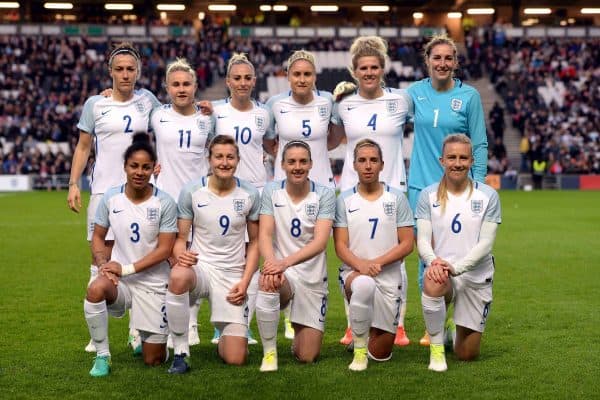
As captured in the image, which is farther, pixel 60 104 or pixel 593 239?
pixel 60 104

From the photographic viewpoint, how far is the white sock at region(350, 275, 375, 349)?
248 inches

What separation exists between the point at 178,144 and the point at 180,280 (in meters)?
1.48

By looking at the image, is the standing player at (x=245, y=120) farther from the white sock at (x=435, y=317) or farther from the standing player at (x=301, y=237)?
the white sock at (x=435, y=317)

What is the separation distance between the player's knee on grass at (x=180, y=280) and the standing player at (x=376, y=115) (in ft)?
4.97

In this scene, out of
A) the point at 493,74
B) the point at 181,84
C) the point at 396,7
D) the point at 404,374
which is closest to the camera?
the point at 404,374

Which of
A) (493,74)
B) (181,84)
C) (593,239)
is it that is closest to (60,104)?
(493,74)

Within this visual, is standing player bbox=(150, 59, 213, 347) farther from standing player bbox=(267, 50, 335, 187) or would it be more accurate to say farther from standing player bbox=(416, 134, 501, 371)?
standing player bbox=(416, 134, 501, 371)

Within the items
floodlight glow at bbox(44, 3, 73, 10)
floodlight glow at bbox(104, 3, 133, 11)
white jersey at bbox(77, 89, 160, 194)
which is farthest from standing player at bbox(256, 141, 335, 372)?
floodlight glow at bbox(44, 3, 73, 10)

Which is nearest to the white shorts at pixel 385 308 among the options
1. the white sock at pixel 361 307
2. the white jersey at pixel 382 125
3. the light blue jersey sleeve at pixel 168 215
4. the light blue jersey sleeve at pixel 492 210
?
the white sock at pixel 361 307

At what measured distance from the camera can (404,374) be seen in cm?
614

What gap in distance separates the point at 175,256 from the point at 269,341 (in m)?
0.85

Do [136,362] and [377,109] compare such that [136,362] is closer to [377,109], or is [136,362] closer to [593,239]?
[377,109]

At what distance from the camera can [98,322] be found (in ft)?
20.0

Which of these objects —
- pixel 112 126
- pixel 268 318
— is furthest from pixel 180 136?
pixel 268 318
